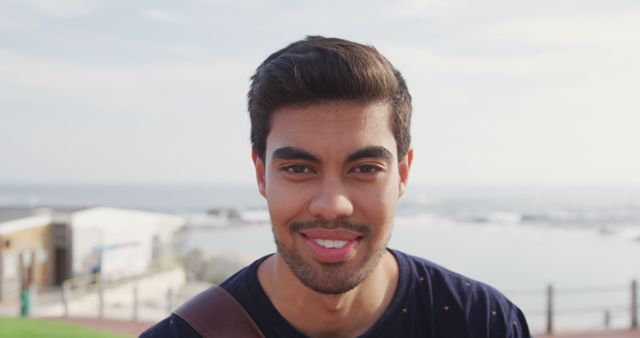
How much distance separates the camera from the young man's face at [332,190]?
7.86ft

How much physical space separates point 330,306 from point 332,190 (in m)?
A: 0.55

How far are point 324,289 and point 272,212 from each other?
0.36m

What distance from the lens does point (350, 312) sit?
2.68m

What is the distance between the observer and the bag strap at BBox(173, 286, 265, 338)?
253cm

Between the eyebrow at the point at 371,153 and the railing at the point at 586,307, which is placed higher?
the eyebrow at the point at 371,153

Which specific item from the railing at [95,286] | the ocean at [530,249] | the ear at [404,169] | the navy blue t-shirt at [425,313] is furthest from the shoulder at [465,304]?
the railing at [95,286]

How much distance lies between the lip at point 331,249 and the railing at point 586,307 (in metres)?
12.6

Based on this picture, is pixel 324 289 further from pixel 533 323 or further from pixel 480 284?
pixel 533 323

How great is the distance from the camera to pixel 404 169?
2.76 meters

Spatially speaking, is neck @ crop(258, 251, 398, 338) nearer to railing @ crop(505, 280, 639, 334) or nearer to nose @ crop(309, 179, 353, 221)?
nose @ crop(309, 179, 353, 221)

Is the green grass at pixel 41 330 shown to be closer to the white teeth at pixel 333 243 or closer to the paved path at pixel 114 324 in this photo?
the paved path at pixel 114 324

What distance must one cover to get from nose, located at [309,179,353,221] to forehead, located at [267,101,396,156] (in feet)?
0.46

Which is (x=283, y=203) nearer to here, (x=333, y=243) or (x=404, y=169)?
(x=333, y=243)

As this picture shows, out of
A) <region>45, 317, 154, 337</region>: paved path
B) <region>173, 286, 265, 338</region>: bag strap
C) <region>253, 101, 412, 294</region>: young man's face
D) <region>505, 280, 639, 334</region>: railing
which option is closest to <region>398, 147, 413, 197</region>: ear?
<region>253, 101, 412, 294</region>: young man's face
